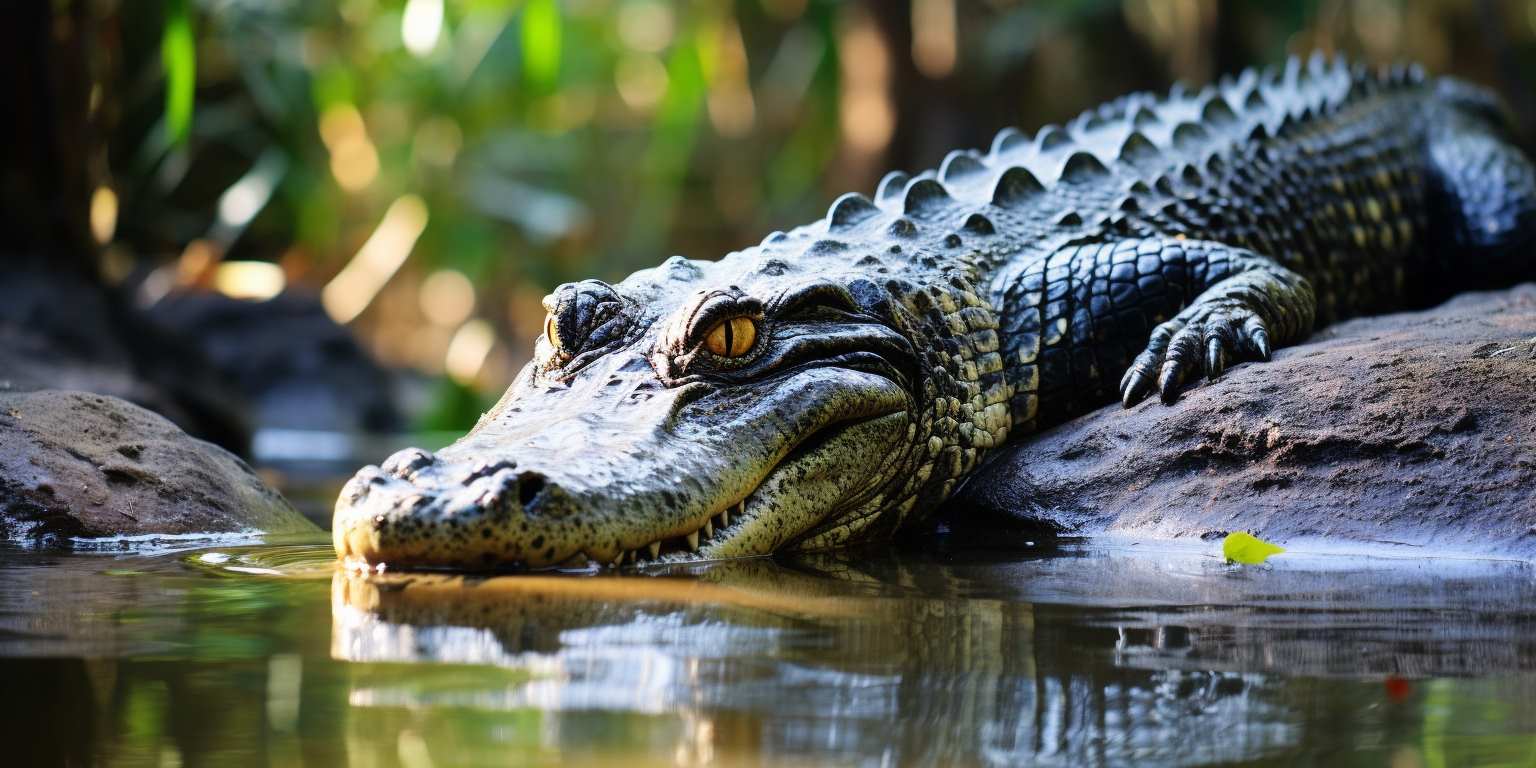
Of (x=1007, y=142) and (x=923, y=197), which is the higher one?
(x=1007, y=142)

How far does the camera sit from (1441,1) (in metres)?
15.2

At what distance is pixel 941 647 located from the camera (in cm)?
203

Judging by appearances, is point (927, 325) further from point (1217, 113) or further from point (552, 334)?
point (1217, 113)

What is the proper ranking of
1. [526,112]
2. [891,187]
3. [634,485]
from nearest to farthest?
1. [634,485]
2. [891,187]
3. [526,112]

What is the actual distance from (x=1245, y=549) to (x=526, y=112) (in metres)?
14.8

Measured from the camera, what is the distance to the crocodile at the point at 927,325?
2779 millimetres

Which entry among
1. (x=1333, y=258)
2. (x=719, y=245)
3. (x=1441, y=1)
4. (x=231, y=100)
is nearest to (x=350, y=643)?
(x=1333, y=258)

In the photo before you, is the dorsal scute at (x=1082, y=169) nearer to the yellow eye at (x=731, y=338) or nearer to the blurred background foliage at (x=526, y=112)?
the yellow eye at (x=731, y=338)

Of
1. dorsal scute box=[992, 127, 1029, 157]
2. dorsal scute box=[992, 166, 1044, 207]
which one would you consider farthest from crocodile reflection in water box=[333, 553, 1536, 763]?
dorsal scute box=[992, 127, 1029, 157]

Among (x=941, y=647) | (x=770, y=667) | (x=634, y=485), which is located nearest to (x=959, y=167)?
(x=634, y=485)

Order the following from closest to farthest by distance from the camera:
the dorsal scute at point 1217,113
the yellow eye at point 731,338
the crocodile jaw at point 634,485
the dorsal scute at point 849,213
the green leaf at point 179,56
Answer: the crocodile jaw at point 634,485
the yellow eye at point 731,338
the dorsal scute at point 849,213
the dorsal scute at point 1217,113
the green leaf at point 179,56

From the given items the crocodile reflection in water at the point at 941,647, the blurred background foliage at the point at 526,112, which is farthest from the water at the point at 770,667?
the blurred background foliage at the point at 526,112

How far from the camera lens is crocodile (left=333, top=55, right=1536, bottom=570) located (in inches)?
109

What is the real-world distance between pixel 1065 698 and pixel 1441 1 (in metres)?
15.8
